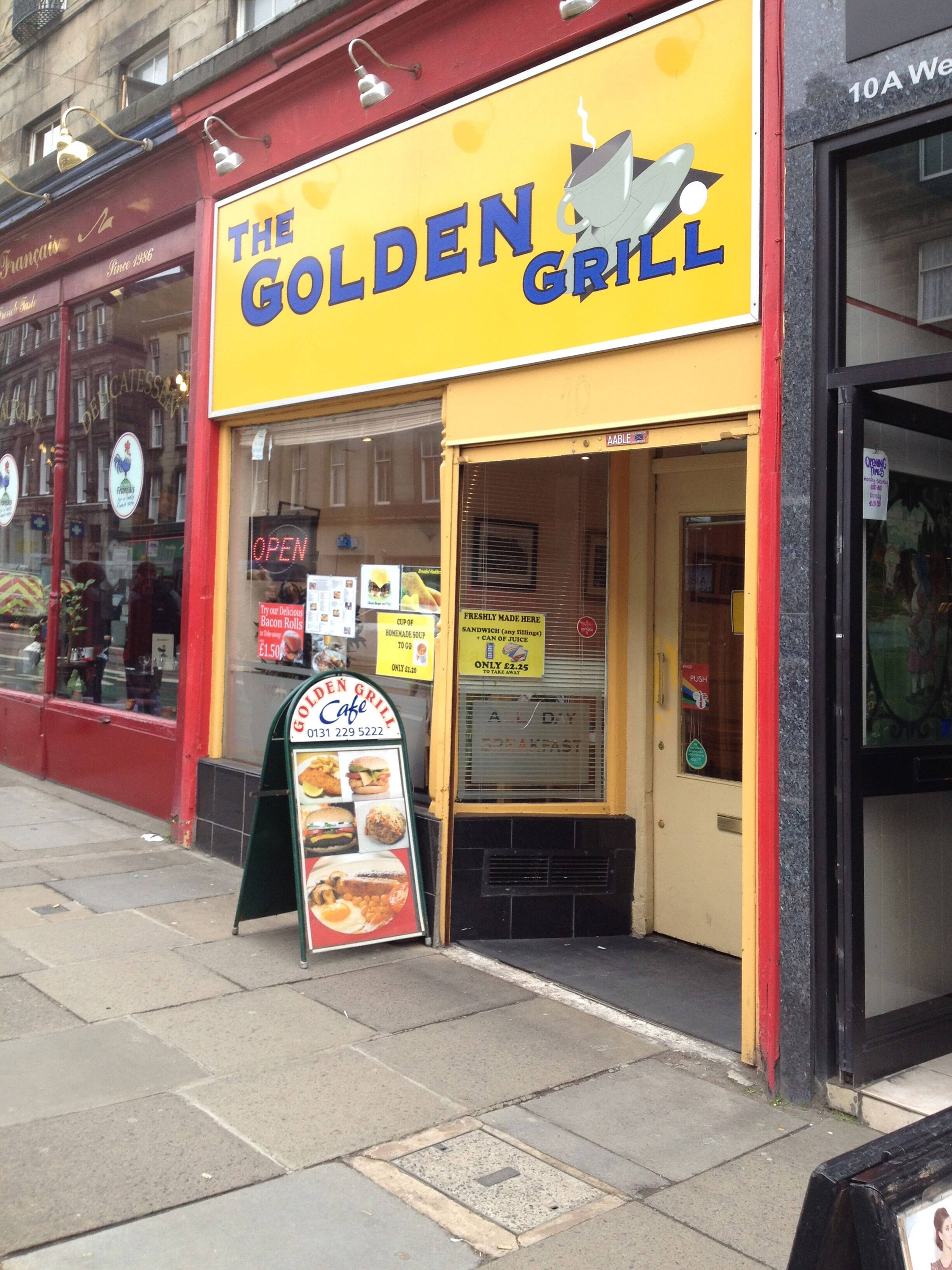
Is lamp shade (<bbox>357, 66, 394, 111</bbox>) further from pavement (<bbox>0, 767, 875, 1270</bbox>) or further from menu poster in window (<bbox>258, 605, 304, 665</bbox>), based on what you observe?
pavement (<bbox>0, 767, 875, 1270</bbox>)

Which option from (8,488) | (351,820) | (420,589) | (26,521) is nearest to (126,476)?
(26,521)

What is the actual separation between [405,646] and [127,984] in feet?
7.55

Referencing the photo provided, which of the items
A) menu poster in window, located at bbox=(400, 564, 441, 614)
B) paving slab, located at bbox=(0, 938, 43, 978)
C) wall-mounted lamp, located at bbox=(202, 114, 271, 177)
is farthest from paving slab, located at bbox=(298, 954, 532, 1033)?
wall-mounted lamp, located at bbox=(202, 114, 271, 177)

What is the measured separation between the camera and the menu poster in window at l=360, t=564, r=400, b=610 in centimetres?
658

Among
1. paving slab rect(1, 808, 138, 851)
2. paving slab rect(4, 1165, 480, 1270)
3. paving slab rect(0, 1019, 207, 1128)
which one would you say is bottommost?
paving slab rect(4, 1165, 480, 1270)

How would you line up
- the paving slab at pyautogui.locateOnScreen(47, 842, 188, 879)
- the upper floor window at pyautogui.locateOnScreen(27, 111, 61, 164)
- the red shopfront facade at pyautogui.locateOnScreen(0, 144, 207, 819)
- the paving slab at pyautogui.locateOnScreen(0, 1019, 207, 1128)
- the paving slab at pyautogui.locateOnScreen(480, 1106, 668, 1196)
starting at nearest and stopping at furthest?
the paving slab at pyautogui.locateOnScreen(480, 1106, 668, 1196)
the paving slab at pyautogui.locateOnScreen(0, 1019, 207, 1128)
the paving slab at pyautogui.locateOnScreen(47, 842, 188, 879)
the red shopfront facade at pyautogui.locateOnScreen(0, 144, 207, 819)
the upper floor window at pyautogui.locateOnScreen(27, 111, 61, 164)

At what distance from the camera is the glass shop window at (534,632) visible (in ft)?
20.2

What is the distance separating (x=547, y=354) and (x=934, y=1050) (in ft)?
11.3

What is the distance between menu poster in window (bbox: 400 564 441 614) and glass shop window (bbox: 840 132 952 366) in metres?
2.67

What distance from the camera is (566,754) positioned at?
626 cm

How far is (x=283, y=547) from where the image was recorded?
7.65m

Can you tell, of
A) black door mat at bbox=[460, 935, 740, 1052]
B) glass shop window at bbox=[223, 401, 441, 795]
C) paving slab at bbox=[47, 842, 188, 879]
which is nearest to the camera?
black door mat at bbox=[460, 935, 740, 1052]

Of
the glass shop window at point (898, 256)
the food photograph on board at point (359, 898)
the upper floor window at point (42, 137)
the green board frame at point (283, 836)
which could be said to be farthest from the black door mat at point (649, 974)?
the upper floor window at point (42, 137)

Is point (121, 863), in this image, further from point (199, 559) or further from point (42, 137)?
point (42, 137)
